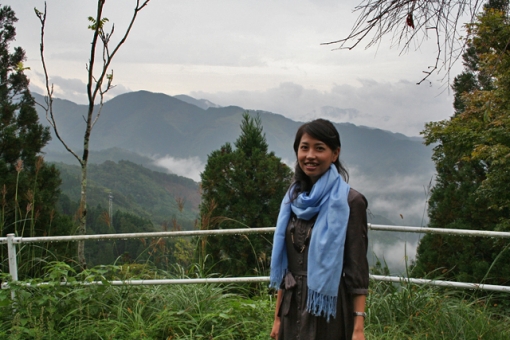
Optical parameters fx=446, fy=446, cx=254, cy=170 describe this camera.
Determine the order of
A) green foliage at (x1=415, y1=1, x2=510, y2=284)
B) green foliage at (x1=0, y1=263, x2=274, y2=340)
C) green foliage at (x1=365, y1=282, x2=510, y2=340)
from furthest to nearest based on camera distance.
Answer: green foliage at (x1=415, y1=1, x2=510, y2=284) < green foliage at (x1=0, y1=263, x2=274, y2=340) < green foliage at (x1=365, y1=282, x2=510, y2=340)

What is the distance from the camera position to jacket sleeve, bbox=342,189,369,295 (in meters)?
1.83

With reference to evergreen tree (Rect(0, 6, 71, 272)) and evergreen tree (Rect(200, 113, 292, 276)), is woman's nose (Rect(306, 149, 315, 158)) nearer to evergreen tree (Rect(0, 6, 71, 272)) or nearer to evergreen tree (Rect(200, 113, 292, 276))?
evergreen tree (Rect(200, 113, 292, 276))

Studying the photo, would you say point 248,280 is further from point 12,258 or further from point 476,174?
point 476,174

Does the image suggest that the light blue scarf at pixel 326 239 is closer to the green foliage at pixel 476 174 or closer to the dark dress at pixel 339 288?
the dark dress at pixel 339 288

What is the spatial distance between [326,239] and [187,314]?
1.76m

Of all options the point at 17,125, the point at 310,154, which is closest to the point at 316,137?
the point at 310,154

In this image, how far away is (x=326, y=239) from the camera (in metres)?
1.80

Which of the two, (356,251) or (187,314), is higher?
(356,251)

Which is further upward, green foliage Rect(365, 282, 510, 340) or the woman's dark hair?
the woman's dark hair

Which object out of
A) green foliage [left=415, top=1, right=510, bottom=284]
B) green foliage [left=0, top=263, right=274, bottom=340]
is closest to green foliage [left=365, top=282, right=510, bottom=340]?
green foliage [left=0, top=263, right=274, bottom=340]

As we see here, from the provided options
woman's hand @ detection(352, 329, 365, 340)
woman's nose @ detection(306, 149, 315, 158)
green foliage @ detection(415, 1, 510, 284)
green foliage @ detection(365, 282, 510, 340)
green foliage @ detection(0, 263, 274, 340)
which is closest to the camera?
woman's hand @ detection(352, 329, 365, 340)

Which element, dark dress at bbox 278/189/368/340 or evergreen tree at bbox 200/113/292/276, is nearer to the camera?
dark dress at bbox 278/189/368/340

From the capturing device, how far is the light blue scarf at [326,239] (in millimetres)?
1800

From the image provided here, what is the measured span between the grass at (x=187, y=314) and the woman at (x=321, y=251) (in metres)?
1.17
